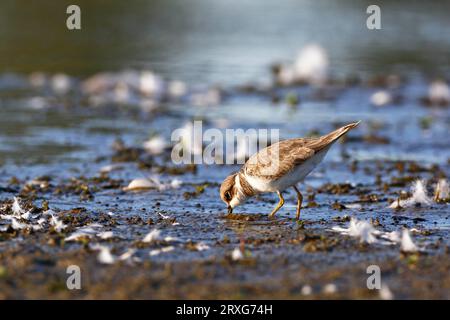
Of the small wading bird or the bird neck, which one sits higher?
the small wading bird

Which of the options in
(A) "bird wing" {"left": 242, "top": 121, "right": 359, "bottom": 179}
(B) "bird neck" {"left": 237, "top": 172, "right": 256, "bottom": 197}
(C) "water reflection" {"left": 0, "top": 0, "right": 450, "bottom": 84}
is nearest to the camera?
(A) "bird wing" {"left": 242, "top": 121, "right": 359, "bottom": 179}

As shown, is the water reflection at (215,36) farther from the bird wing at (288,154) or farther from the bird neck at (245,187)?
the bird wing at (288,154)

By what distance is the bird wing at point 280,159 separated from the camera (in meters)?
8.48

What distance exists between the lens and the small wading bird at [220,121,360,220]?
8.49 meters

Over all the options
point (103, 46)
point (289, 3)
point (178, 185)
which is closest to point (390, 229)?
point (178, 185)

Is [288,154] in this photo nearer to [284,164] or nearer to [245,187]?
[284,164]

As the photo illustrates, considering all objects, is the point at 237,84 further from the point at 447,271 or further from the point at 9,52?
the point at 447,271

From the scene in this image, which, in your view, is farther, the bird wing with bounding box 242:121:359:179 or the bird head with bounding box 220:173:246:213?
the bird head with bounding box 220:173:246:213

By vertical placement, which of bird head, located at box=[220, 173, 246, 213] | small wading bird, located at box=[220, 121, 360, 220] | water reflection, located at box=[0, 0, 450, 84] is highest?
water reflection, located at box=[0, 0, 450, 84]

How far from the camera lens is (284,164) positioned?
27.9 feet

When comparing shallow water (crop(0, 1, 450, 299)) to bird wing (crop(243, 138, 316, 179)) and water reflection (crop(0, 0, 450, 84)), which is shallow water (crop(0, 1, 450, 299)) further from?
bird wing (crop(243, 138, 316, 179))

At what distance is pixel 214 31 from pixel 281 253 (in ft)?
59.3

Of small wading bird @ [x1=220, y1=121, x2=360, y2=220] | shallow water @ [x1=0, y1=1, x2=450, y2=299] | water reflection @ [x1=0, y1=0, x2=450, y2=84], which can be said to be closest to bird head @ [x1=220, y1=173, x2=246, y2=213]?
small wading bird @ [x1=220, y1=121, x2=360, y2=220]

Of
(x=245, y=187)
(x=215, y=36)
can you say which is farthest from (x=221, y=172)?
(x=215, y=36)
